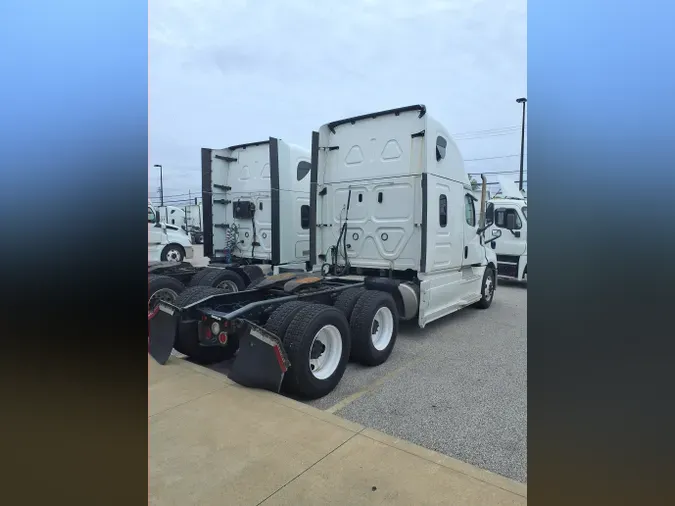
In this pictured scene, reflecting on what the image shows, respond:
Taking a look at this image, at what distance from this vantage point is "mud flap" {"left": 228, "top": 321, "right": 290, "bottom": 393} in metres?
4.01

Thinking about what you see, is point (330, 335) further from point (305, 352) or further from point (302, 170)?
point (302, 170)

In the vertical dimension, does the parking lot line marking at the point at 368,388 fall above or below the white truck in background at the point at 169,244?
below

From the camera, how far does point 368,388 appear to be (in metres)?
4.61

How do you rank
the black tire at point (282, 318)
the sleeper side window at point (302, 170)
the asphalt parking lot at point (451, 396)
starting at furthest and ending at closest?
the sleeper side window at point (302, 170) → the black tire at point (282, 318) → the asphalt parking lot at point (451, 396)

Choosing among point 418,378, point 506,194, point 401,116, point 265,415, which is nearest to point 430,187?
point 401,116

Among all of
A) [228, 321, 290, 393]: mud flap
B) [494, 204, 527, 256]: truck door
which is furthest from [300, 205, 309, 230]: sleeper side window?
[494, 204, 527, 256]: truck door

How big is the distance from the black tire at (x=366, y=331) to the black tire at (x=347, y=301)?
0.07 meters

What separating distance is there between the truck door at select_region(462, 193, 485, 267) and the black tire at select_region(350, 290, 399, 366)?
9.89ft

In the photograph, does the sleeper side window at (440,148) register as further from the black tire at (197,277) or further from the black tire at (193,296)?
the black tire at (197,277)

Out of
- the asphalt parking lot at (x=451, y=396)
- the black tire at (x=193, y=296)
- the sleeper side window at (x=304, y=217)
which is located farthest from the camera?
the sleeper side window at (x=304, y=217)

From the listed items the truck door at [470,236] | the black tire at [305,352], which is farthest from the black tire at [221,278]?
the truck door at [470,236]

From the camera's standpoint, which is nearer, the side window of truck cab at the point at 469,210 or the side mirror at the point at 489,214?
the side window of truck cab at the point at 469,210

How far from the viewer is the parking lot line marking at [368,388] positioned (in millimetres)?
4128
